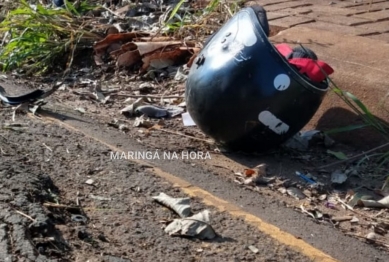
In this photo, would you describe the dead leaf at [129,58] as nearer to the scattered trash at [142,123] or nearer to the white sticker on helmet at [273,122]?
the scattered trash at [142,123]

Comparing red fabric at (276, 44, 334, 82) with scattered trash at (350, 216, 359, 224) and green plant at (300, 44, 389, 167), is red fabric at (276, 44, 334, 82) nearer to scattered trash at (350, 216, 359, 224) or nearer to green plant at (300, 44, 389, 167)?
green plant at (300, 44, 389, 167)

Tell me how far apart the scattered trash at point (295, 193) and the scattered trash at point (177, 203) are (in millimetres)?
613

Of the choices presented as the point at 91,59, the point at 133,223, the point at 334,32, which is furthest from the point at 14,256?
the point at 91,59

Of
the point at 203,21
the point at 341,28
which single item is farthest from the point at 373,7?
the point at 203,21

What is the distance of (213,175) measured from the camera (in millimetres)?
3662

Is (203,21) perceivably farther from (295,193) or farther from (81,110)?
(295,193)

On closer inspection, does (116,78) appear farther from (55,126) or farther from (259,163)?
(259,163)

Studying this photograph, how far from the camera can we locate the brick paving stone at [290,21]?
16.7ft

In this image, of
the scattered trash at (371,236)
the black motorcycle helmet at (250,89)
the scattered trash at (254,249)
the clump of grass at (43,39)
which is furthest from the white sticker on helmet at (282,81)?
the clump of grass at (43,39)

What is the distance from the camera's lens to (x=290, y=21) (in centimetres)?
515

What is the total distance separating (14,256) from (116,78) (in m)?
2.90

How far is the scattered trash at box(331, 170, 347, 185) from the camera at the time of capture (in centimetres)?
375

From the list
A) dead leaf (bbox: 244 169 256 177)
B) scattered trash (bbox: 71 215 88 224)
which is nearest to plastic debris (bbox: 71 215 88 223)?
scattered trash (bbox: 71 215 88 224)

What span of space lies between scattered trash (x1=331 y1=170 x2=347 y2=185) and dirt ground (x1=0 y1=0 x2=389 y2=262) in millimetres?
23
